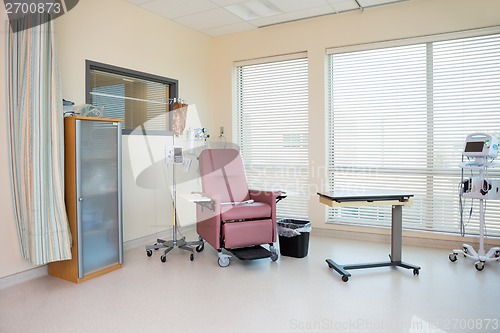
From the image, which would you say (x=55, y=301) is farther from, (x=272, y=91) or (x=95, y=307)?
(x=272, y=91)

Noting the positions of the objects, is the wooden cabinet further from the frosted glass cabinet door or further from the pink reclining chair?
the pink reclining chair

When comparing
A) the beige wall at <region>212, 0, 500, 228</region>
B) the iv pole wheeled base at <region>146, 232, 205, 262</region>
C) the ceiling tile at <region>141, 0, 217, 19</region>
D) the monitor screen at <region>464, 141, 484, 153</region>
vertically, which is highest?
the ceiling tile at <region>141, 0, 217, 19</region>

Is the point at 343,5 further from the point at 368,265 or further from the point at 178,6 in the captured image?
the point at 368,265

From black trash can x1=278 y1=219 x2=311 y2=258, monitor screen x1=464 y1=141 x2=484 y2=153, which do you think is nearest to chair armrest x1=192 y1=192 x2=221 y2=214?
black trash can x1=278 y1=219 x2=311 y2=258

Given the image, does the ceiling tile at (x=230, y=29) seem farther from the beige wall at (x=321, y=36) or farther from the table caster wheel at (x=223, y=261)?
the table caster wheel at (x=223, y=261)

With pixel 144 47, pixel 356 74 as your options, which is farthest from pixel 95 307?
pixel 356 74

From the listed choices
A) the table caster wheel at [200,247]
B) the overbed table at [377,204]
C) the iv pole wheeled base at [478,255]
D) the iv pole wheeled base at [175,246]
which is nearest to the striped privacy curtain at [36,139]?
the iv pole wheeled base at [175,246]

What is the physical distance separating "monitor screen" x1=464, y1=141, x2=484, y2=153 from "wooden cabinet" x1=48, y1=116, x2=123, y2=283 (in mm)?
3509

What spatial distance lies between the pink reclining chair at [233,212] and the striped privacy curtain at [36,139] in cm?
140

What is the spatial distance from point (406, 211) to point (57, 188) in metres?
3.93

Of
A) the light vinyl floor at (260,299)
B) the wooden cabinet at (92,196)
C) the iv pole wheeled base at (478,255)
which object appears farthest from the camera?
the iv pole wheeled base at (478,255)

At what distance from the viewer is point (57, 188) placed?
10.7 feet

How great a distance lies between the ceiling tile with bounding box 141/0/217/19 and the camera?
14.5 ft

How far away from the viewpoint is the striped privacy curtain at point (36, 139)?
315 cm
